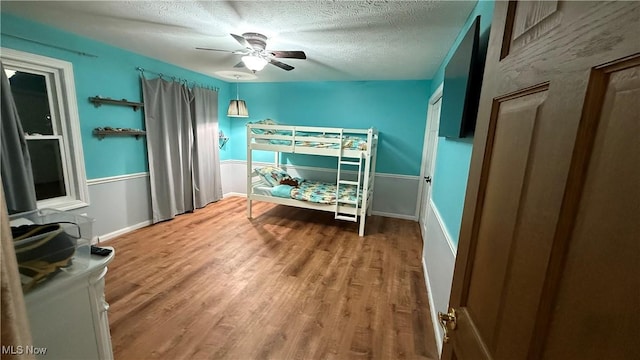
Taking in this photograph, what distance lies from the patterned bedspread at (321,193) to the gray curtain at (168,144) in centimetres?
177

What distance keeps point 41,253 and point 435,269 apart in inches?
94.9

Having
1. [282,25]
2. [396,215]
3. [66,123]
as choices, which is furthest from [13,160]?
[396,215]

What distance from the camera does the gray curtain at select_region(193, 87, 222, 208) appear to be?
13.4 feet

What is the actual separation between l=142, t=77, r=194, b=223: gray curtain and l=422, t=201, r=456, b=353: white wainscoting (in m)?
3.58

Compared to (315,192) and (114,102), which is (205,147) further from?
(315,192)

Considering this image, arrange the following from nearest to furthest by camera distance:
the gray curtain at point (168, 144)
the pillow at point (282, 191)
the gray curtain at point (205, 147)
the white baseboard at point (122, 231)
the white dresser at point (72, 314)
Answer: the white dresser at point (72, 314) < the white baseboard at point (122, 231) < the gray curtain at point (168, 144) < the pillow at point (282, 191) < the gray curtain at point (205, 147)

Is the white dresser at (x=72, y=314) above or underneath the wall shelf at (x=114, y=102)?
underneath

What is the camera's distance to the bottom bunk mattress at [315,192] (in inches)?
142

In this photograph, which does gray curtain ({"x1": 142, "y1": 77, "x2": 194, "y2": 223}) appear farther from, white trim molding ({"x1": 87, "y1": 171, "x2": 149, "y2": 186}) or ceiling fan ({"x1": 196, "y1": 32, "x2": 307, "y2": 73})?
ceiling fan ({"x1": 196, "y1": 32, "x2": 307, "y2": 73})

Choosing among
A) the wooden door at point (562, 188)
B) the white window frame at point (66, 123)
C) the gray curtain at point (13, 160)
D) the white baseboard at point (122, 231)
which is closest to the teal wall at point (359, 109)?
the white baseboard at point (122, 231)

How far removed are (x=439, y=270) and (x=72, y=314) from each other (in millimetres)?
2171

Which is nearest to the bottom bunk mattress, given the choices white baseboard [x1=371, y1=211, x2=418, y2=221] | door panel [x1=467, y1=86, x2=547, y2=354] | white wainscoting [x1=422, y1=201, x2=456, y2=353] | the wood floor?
the wood floor

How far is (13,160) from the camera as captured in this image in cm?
208

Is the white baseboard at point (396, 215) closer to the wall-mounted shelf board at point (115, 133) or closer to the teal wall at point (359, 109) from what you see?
the teal wall at point (359, 109)
